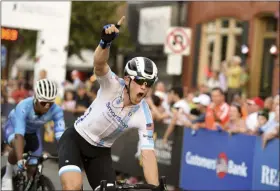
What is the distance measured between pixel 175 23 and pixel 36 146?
62.1 ft

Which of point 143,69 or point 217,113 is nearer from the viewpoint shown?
point 143,69

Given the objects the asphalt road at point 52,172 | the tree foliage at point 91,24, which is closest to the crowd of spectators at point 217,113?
the asphalt road at point 52,172

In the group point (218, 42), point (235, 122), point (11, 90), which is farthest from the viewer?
point (218, 42)

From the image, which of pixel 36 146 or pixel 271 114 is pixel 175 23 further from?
pixel 36 146

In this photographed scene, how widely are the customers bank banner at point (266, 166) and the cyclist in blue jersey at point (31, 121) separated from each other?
11.5 ft

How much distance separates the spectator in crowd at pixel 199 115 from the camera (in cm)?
1301

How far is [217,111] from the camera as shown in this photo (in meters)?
12.6

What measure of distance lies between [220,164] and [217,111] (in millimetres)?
898

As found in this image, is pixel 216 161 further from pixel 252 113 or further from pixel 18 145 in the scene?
pixel 18 145

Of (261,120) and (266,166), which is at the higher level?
(261,120)

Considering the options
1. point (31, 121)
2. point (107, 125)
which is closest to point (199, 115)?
point (31, 121)

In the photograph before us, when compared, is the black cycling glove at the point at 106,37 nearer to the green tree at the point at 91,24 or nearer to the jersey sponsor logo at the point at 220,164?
the jersey sponsor logo at the point at 220,164

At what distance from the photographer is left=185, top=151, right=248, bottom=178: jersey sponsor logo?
1192 cm

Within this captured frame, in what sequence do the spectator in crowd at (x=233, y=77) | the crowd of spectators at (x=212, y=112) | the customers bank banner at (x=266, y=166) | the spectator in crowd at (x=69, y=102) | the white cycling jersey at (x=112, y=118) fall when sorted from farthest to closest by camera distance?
the spectator in crowd at (x=233, y=77)
the spectator in crowd at (x=69, y=102)
the crowd of spectators at (x=212, y=112)
the customers bank banner at (x=266, y=166)
the white cycling jersey at (x=112, y=118)
